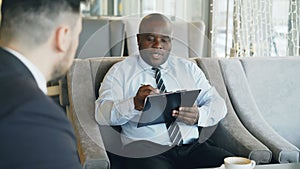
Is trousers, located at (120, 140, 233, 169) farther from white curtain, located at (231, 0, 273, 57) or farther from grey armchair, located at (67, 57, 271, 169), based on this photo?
white curtain, located at (231, 0, 273, 57)

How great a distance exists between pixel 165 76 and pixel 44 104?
56.4 inches


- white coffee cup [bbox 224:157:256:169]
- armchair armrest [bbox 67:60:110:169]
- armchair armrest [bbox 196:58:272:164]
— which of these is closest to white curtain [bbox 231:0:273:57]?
armchair armrest [bbox 196:58:272:164]

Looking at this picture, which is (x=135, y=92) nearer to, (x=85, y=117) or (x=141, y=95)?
(x=141, y=95)

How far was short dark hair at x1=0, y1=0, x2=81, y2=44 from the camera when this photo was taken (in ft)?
2.80

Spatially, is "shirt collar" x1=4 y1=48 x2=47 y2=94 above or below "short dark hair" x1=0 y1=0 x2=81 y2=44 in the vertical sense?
below

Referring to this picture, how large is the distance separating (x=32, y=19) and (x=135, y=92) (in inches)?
48.9

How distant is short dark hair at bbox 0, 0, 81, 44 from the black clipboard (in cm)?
99

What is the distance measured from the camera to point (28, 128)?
735mm

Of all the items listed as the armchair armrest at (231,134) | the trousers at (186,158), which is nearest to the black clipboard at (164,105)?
the trousers at (186,158)

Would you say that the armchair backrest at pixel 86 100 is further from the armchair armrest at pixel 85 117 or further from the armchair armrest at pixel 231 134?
the armchair armrest at pixel 231 134

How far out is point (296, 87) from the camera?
2461 millimetres

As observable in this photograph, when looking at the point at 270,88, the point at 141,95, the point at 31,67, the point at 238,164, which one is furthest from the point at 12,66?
the point at 270,88

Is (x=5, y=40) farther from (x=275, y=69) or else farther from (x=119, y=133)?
(x=275, y=69)

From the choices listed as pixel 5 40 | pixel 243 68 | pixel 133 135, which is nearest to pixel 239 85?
pixel 243 68
